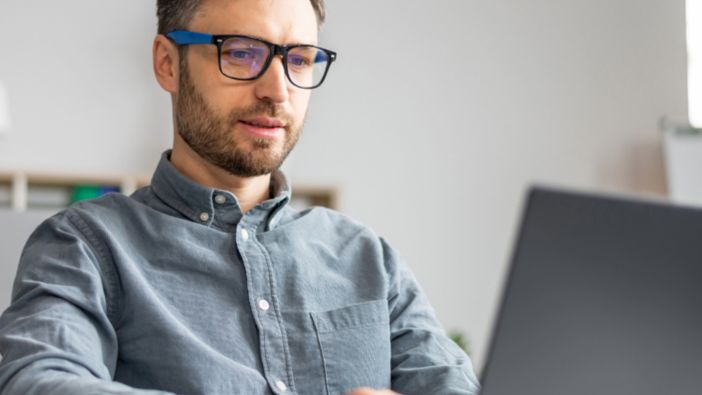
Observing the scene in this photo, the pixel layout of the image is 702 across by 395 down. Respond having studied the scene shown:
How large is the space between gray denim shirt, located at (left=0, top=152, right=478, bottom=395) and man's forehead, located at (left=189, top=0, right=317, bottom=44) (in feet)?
0.71

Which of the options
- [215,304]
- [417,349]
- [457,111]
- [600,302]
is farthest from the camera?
[457,111]

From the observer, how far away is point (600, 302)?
72cm

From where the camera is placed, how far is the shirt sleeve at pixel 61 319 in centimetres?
101

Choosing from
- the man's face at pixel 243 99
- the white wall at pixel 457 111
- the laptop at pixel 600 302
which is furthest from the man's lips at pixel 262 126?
the white wall at pixel 457 111

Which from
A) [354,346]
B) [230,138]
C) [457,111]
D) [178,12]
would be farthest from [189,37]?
[457,111]

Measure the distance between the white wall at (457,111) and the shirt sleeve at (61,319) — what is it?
8.51 feet

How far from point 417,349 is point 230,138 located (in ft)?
1.31

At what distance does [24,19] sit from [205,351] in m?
2.84

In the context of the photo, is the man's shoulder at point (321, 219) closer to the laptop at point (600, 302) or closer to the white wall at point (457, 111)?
the laptop at point (600, 302)

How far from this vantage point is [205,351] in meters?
1.20

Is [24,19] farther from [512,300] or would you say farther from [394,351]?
[512,300]

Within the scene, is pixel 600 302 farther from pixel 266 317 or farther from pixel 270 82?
pixel 270 82

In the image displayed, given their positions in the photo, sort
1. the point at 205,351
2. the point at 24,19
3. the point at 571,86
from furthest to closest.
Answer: the point at 571,86, the point at 24,19, the point at 205,351

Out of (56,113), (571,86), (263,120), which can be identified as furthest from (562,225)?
(571,86)
